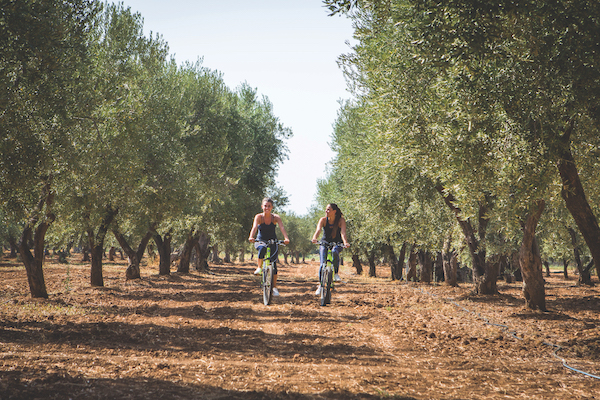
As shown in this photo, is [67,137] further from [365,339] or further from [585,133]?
[585,133]

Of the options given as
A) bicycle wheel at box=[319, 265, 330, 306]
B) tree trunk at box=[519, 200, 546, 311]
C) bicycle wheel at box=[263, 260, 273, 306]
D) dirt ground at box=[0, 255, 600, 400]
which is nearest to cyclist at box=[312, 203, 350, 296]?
bicycle wheel at box=[319, 265, 330, 306]

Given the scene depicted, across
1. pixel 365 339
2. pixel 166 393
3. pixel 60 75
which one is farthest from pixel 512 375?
pixel 60 75

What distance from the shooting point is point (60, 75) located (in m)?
12.5

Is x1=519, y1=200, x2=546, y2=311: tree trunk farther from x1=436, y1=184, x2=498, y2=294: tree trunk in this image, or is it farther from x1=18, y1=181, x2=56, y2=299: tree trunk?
x1=18, y1=181, x2=56, y2=299: tree trunk

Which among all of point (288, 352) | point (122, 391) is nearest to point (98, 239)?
point (288, 352)

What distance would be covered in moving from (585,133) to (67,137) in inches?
534

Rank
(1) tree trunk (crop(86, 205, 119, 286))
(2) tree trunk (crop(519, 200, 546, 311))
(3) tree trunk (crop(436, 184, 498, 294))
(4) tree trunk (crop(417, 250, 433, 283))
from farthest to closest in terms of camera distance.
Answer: (4) tree trunk (crop(417, 250, 433, 283)), (1) tree trunk (crop(86, 205, 119, 286)), (3) tree trunk (crop(436, 184, 498, 294)), (2) tree trunk (crop(519, 200, 546, 311))

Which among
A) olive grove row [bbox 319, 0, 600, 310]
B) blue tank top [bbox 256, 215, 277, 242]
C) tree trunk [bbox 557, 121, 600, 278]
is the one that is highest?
olive grove row [bbox 319, 0, 600, 310]

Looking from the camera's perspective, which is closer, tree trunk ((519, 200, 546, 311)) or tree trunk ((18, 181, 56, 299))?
tree trunk ((519, 200, 546, 311))

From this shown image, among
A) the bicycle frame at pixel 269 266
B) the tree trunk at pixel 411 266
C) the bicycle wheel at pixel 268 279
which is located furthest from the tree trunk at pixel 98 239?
the tree trunk at pixel 411 266

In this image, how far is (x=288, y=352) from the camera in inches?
343

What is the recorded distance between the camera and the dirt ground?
6082mm

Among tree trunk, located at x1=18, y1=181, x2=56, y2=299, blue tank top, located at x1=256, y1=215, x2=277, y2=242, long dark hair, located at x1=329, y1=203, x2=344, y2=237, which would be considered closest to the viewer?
long dark hair, located at x1=329, y1=203, x2=344, y2=237

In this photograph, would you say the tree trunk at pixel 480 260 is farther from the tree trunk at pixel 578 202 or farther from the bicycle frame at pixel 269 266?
the bicycle frame at pixel 269 266
